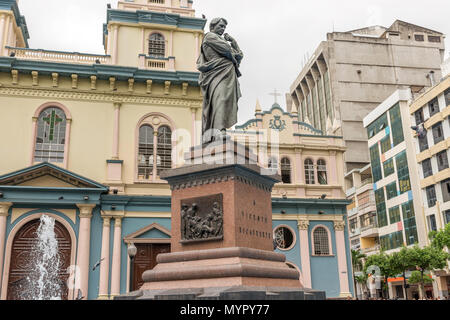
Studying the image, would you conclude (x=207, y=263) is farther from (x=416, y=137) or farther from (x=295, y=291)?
(x=416, y=137)

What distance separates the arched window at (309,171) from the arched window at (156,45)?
411 inches

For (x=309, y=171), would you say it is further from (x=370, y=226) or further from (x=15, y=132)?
(x=370, y=226)

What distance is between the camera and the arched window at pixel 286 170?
2695 centimetres

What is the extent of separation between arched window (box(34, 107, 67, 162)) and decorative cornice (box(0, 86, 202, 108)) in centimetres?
76

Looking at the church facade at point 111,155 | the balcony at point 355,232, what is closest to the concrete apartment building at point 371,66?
the balcony at point 355,232

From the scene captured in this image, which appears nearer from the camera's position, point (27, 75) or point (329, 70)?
point (27, 75)

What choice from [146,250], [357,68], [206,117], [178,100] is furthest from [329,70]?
[206,117]

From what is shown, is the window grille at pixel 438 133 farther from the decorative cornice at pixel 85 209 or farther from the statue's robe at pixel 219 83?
the statue's robe at pixel 219 83

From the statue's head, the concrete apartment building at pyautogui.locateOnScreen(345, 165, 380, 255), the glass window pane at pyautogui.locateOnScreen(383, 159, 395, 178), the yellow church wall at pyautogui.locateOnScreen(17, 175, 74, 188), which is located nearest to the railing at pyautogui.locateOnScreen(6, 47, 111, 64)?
the yellow church wall at pyautogui.locateOnScreen(17, 175, 74, 188)

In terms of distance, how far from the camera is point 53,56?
22.4 meters

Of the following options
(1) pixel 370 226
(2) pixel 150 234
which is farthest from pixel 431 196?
(2) pixel 150 234

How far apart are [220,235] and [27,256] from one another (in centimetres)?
1484
